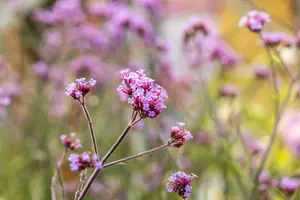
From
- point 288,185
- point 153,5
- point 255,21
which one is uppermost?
point 153,5

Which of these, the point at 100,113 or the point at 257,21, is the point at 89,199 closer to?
the point at 100,113

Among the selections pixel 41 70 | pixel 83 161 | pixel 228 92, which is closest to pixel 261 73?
pixel 228 92

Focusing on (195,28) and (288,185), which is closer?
(288,185)

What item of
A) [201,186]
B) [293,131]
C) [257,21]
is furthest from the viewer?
[293,131]

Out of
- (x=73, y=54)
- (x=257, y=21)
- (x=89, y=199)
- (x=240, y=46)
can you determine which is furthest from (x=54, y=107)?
(x=240, y=46)

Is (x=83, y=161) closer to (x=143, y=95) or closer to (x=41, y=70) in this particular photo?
(x=143, y=95)

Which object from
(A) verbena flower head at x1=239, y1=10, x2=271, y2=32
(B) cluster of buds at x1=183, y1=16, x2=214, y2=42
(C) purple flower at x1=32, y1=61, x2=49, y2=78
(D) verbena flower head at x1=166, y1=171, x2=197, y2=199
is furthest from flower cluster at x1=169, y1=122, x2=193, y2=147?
(C) purple flower at x1=32, y1=61, x2=49, y2=78
